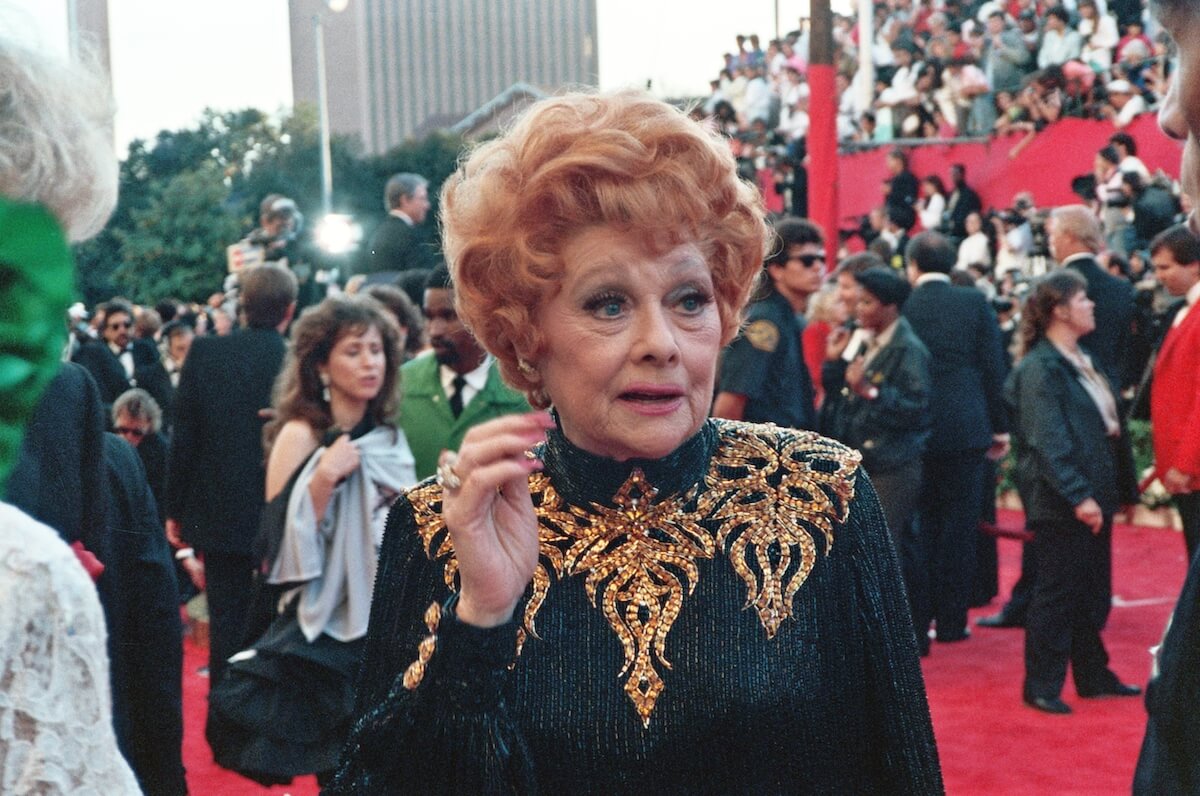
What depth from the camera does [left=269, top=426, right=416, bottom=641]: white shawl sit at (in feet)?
14.5

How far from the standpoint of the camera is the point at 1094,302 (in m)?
7.78

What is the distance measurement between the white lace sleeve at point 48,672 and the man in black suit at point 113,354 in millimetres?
Result: 5960

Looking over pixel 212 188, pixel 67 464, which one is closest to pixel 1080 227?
pixel 67 464

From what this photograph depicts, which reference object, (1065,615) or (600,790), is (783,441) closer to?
(600,790)

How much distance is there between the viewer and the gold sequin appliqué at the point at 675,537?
2.23 meters

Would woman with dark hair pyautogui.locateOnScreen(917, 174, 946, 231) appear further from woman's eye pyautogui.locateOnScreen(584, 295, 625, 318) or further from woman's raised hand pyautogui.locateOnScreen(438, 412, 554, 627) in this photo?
woman's raised hand pyautogui.locateOnScreen(438, 412, 554, 627)

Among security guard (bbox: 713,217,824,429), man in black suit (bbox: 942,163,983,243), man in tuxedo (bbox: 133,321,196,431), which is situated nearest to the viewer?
security guard (bbox: 713,217,824,429)

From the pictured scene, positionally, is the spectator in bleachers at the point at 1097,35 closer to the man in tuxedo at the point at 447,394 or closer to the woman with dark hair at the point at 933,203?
the woman with dark hair at the point at 933,203

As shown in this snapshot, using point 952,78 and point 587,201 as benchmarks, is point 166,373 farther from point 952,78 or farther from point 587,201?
point 952,78

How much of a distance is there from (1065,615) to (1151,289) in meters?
5.84

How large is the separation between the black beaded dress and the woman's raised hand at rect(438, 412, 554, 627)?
4cm

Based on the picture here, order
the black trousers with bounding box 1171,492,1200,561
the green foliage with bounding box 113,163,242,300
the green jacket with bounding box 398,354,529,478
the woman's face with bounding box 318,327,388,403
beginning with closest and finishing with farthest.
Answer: the woman's face with bounding box 318,327,388,403 → the green jacket with bounding box 398,354,529,478 → the black trousers with bounding box 1171,492,1200,561 → the green foliage with bounding box 113,163,242,300

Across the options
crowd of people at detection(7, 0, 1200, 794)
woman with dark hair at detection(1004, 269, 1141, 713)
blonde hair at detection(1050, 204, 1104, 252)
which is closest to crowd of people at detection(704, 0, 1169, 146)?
blonde hair at detection(1050, 204, 1104, 252)

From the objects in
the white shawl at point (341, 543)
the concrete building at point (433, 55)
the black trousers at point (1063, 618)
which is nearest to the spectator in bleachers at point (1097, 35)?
the black trousers at point (1063, 618)
